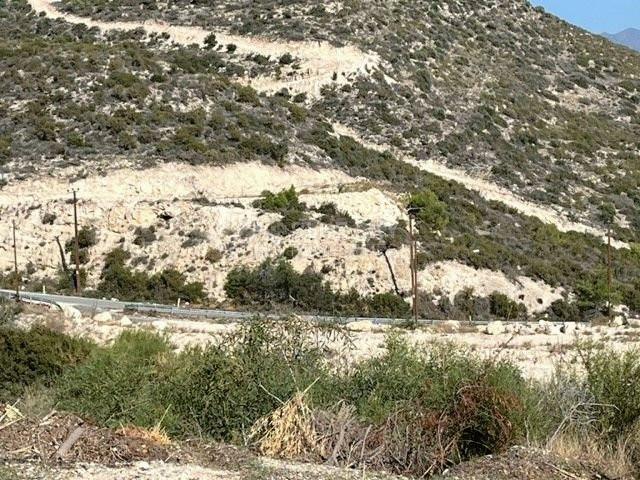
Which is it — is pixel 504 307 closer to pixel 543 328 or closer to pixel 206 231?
pixel 543 328

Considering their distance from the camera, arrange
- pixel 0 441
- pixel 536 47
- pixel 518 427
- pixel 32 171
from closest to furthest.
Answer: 1. pixel 0 441
2. pixel 518 427
3. pixel 32 171
4. pixel 536 47

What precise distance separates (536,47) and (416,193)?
39.7m

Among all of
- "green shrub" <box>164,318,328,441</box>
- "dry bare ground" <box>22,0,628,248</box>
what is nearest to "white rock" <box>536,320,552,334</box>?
"green shrub" <box>164,318,328,441</box>

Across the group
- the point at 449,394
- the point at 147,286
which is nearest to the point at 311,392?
the point at 449,394

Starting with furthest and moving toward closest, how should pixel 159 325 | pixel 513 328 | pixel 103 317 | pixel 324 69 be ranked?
pixel 324 69
pixel 103 317
pixel 513 328
pixel 159 325

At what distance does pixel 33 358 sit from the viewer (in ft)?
43.3

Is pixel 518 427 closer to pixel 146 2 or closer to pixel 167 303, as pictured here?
pixel 167 303

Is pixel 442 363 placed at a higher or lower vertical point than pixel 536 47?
lower

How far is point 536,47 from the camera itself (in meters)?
76.6

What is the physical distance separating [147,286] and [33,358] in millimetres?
22009

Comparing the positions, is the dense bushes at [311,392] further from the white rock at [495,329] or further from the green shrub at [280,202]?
the green shrub at [280,202]

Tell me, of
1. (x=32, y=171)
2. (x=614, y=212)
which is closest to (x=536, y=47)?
(x=614, y=212)

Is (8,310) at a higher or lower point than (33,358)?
higher

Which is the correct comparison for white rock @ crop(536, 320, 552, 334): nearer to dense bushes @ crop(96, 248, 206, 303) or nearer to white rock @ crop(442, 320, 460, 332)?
white rock @ crop(442, 320, 460, 332)
